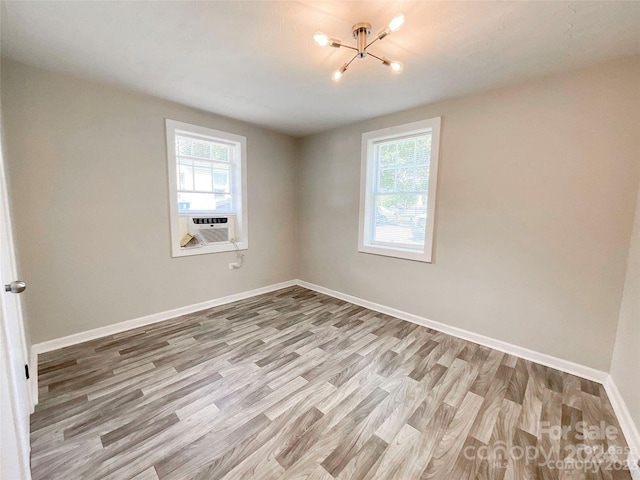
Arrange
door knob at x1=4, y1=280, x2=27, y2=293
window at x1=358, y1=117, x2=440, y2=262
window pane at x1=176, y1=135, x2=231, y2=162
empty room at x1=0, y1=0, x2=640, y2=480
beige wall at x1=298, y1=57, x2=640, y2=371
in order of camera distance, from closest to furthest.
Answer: door knob at x1=4, y1=280, x2=27, y2=293, empty room at x1=0, y1=0, x2=640, y2=480, beige wall at x1=298, y1=57, x2=640, y2=371, window at x1=358, y1=117, x2=440, y2=262, window pane at x1=176, y1=135, x2=231, y2=162

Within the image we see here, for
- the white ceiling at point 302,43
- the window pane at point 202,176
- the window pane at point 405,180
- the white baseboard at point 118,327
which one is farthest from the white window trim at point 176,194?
the window pane at point 405,180

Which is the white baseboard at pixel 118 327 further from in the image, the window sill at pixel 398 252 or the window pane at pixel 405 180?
the window pane at pixel 405 180

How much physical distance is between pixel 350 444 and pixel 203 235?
114 inches

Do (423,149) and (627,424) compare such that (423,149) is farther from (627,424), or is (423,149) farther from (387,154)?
(627,424)

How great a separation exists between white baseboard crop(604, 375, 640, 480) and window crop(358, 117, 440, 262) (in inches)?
65.2

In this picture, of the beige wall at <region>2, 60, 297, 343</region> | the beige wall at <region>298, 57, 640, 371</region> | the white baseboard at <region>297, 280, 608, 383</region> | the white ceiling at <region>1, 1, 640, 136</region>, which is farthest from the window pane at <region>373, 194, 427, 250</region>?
the beige wall at <region>2, 60, 297, 343</region>

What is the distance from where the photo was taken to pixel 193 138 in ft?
10.8

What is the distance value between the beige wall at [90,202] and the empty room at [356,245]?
18 millimetres

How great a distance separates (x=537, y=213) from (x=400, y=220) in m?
1.35

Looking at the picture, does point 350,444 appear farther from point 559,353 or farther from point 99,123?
point 99,123

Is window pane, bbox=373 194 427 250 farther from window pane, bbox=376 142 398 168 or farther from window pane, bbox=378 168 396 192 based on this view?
window pane, bbox=376 142 398 168

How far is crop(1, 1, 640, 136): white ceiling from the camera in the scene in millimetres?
1541

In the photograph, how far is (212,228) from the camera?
3.55 meters

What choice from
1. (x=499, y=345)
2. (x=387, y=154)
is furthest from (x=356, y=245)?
(x=499, y=345)
